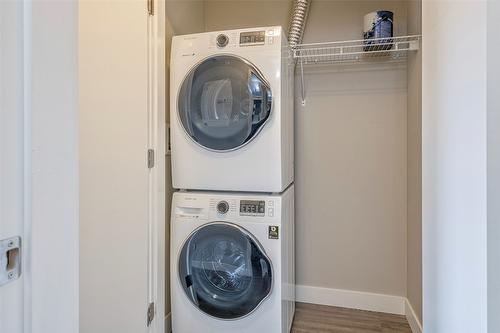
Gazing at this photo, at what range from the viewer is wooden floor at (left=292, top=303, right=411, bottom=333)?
199 cm

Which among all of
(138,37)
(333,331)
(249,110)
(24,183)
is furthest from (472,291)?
(138,37)

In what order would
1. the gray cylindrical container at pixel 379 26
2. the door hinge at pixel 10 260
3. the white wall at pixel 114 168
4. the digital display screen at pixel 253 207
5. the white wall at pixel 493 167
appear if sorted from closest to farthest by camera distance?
the door hinge at pixel 10 260
the white wall at pixel 493 167
the white wall at pixel 114 168
the digital display screen at pixel 253 207
the gray cylindrical container at pixel 379 26

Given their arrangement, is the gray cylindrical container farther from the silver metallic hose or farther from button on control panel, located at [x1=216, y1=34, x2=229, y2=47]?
button on control panel, located at [x1=216, y1=34, x2=229, y2=47]

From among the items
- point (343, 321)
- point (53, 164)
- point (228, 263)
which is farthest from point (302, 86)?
point (53, 164)

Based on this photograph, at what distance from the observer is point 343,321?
209 centimetres

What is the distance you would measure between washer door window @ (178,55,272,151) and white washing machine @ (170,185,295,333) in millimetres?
334

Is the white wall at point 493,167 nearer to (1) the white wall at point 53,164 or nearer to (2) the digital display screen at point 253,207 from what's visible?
(1) the white wall at point 53,164

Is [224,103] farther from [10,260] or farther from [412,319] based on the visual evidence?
[412,319]

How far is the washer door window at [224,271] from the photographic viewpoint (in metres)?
1.63

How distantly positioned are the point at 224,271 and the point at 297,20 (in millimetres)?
1727

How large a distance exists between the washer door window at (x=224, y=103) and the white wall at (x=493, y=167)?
3.37 feet

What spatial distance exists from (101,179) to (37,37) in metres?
1.18

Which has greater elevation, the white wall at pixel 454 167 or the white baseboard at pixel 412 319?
the white wall at pixel 454 167

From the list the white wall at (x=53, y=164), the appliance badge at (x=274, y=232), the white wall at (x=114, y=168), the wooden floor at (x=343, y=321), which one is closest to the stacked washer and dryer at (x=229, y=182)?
the appliance badge at (x=274, y=232)
